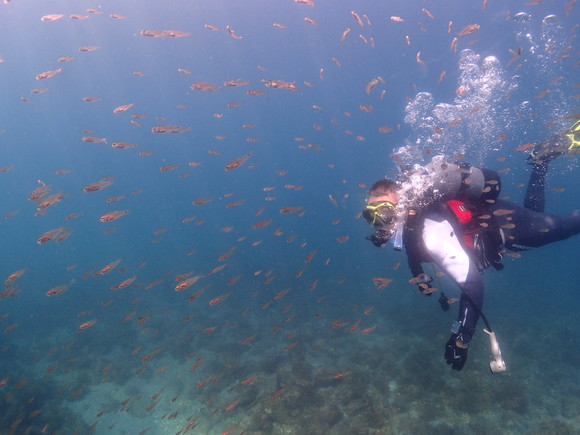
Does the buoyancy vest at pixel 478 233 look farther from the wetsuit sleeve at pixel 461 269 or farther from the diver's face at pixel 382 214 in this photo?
the diver's face at pixel 382 214

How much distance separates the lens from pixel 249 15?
42969 mm

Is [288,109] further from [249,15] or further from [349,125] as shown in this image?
[249,15]

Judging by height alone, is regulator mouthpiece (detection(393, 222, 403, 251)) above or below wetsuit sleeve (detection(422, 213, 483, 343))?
above

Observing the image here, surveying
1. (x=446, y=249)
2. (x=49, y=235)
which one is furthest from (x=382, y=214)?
(x=49, y=235)

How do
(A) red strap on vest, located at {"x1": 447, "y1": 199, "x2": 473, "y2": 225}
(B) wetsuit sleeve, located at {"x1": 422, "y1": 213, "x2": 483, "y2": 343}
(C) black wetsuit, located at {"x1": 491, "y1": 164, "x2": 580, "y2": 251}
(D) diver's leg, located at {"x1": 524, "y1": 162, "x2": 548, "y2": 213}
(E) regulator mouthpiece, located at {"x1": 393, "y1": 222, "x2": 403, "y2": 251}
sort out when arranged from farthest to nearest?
(D) diver's leg, located at {"x1": 524, "y1": 162, "x2": 548, "y2": 213} < (C) black wetsuit, located at {"x1": 491, "y1": 164, "x2": 580, "y2": 251} < (A) red strap on vest, located at {"x1": 447, "y1": 199, "x2": 473, "y2": 225} < (E) regulator mouthpiece, located at {"x1": 393, "y1": 222, "x2": 403, "y2": 251} < (B) wetsuit sleeve, located at {"x1": 422, "y1": 213, "x2": 483, "y2": 343}

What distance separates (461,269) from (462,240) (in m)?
0.89

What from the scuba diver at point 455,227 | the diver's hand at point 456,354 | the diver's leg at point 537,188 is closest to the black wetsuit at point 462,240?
the scuba diver at point 455,227

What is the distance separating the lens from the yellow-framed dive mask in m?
4.88

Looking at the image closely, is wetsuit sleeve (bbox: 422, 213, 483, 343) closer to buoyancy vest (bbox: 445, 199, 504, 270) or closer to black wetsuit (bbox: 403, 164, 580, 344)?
black wetsuit (bbox: 403, 164, 580, 344)

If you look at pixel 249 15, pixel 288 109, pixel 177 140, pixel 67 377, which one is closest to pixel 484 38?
pixel 249 15

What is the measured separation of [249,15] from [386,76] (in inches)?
977

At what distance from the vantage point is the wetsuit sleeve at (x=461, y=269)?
421 centimetres

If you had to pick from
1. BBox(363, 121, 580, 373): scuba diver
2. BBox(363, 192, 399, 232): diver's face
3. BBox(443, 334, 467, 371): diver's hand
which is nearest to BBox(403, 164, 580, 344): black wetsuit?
BBox(363, 121, 580, 373): scuba diver

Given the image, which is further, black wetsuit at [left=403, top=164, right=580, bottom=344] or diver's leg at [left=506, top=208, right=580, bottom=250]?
diver's leg at [left=506, top=208, right=580, bottom=250]
